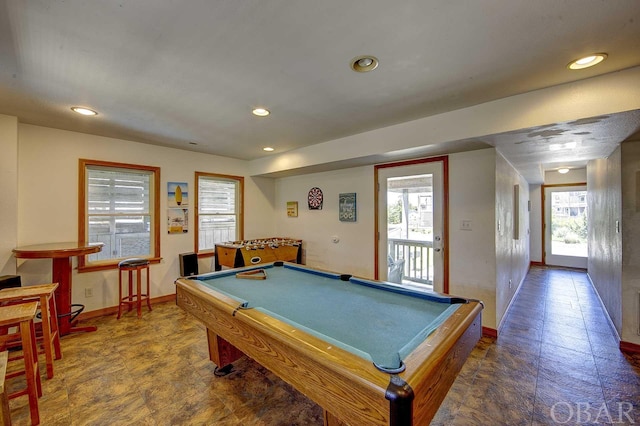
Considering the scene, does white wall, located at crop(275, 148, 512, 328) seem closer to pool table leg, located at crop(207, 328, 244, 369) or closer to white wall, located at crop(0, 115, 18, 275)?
pool table leg, located at crop(207, 328, 244, 369)

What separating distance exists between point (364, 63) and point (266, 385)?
2.52 meters

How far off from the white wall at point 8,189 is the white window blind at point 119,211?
704 millimetres

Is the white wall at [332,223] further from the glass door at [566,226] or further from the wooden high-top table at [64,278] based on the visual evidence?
the glass door at [566,226]

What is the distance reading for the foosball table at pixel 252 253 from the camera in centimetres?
385

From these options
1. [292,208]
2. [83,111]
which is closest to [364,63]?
[83,111]

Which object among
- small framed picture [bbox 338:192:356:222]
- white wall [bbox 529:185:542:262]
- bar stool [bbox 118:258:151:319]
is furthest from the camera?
white wall [bbox 529:185:542:262]

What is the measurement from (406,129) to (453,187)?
0.95 m

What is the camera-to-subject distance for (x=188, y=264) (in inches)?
162

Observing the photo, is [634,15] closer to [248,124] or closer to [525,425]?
[525,425]

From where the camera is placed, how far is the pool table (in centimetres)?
94

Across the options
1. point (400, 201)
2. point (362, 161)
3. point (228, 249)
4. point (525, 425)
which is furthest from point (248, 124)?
point (525, 425)

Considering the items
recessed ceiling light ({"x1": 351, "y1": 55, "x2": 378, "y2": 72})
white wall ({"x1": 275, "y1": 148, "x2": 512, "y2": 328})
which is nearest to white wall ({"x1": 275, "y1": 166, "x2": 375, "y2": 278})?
white wall ({"x1": 275, "y1": 148, "x2": 512, "y2": 328})

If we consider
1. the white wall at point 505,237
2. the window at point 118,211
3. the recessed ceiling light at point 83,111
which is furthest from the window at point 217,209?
the white wall at point 505,237

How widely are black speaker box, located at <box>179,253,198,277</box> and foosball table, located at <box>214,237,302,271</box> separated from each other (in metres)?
0.31
